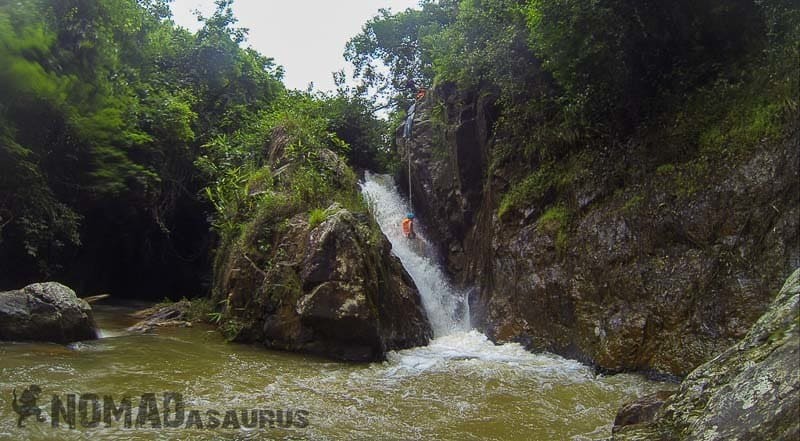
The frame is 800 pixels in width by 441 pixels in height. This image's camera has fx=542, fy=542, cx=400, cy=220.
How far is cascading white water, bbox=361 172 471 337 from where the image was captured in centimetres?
1060

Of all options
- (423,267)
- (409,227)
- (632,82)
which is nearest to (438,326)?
(423,267)

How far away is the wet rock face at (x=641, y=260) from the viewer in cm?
583

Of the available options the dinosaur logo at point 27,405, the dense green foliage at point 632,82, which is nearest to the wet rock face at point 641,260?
the dense green foliage at point 632,82

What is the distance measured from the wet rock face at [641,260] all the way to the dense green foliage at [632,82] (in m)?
0.26

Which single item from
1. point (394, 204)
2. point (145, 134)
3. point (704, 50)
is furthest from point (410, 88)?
point (704, 50)

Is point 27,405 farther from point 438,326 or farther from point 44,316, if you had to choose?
point 438,326

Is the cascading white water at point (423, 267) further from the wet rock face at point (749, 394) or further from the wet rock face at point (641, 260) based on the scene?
the wet rock face at point (749, 394)

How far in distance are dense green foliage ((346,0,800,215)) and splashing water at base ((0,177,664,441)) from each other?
9.64 feet

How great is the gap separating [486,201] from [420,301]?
95.6 inches

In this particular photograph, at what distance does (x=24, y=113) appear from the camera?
1099cm

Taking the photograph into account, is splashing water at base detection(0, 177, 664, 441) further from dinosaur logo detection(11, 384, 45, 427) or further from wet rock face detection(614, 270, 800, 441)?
wet rock face detection(614, 270, 800, 441)

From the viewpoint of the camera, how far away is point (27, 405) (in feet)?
15.9

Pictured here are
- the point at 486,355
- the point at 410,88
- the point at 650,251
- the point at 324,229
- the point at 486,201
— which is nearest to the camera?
the point at 650,251

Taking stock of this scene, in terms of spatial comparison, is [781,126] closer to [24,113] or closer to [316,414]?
[316,414]
